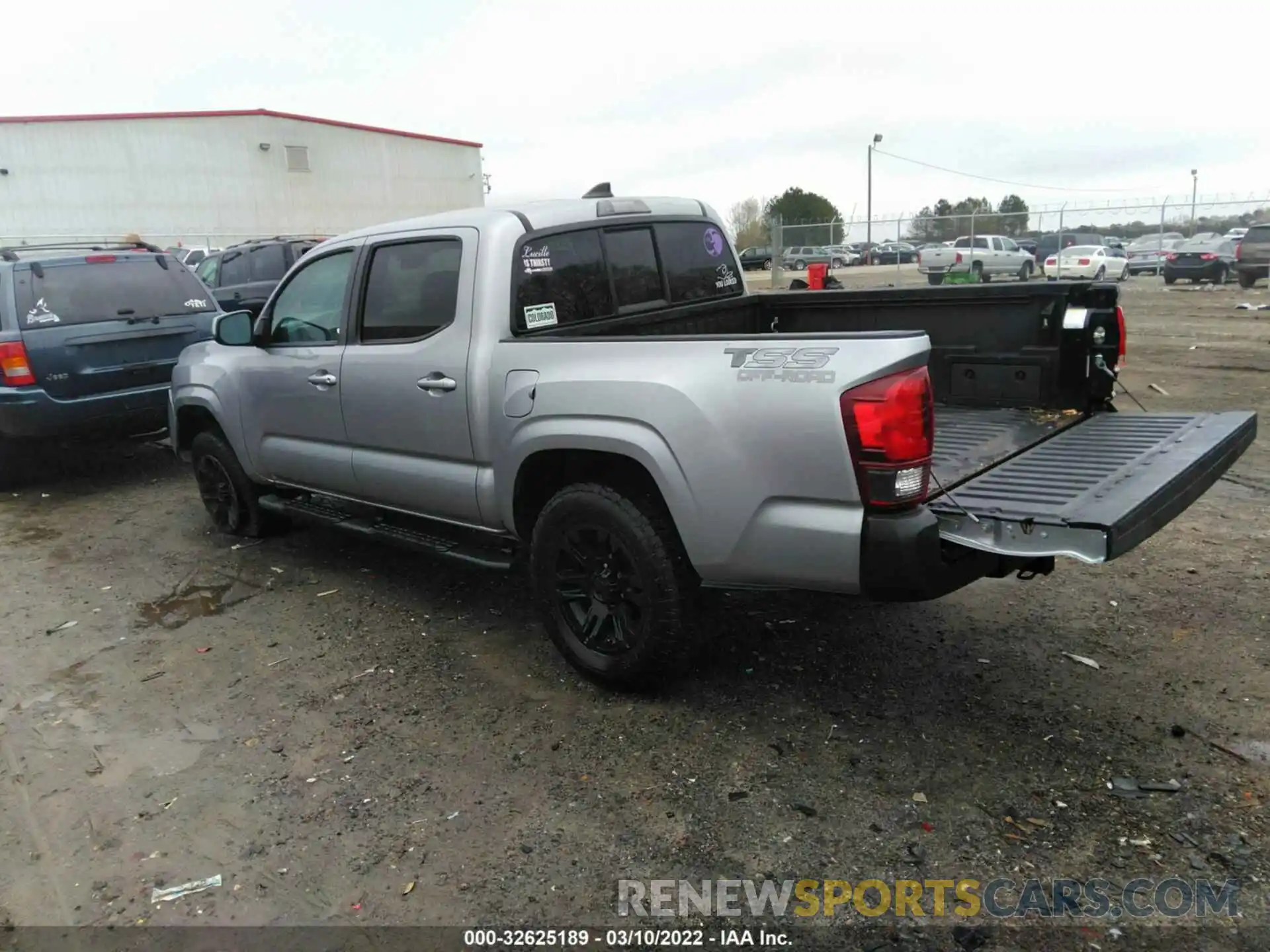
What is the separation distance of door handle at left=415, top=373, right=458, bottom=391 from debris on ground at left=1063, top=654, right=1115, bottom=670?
2951 mm

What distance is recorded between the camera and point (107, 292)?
7.64 m

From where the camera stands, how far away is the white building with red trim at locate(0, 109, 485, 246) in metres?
38.1

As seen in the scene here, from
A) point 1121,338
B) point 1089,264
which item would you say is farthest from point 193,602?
point 1089,264

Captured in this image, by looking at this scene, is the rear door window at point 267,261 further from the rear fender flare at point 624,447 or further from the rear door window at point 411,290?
the rear fender flare at point 624,447

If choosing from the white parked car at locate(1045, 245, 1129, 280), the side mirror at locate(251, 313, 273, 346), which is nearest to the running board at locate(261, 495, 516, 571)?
the side mirror at locate(251, 313, 273, 346)

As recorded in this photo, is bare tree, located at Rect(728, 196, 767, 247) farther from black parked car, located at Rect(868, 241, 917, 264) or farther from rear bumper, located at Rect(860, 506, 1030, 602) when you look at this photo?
rear bumper, located at Rect(860, 506, 1030, 602)

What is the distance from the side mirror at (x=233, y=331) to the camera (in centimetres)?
533

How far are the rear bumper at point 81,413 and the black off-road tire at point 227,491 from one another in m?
1.42

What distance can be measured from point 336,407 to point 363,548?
4.95 ft

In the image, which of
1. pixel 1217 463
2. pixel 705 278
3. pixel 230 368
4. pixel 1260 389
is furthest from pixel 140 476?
pixel 1260 389

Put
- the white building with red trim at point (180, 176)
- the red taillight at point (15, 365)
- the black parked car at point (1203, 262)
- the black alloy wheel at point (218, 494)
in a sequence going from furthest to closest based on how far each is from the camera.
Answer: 1. the white building with red trim at point (180, 176)
2. the black parked car at point (1203, 262)
3. the red taillight at point (15, 365)
4. the black alloy wheel at point (218, 494)

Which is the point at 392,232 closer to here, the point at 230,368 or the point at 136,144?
the point at 230,368

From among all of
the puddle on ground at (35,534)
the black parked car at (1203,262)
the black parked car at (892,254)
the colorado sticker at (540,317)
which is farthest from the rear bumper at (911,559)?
the black parked car at (892,254)

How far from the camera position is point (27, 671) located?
4.50 metres
